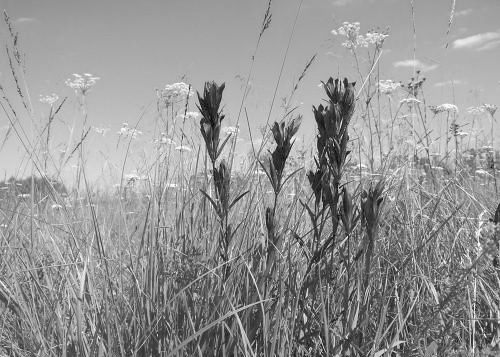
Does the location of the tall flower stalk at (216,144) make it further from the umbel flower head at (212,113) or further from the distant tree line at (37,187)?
the distant tree line at (37,187)

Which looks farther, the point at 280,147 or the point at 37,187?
the point at 37,187

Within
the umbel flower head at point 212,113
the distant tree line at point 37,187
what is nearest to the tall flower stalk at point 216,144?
the umbel flower head at point 212,113

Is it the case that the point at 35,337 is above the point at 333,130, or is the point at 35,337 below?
below

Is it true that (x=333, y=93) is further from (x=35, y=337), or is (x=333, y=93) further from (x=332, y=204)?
(x=35, y=337)

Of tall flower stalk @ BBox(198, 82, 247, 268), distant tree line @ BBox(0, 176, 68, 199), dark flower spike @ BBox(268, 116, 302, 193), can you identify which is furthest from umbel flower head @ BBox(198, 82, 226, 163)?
distant tree line @ BBox(0, 176, 68, 199)

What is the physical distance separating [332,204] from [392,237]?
147 centimetres

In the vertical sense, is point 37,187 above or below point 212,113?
below

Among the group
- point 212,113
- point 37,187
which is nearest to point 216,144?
point 212,113

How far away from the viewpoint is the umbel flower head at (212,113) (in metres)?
1.48

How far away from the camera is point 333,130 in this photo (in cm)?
138

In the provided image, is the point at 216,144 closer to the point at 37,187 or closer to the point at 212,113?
the point at 212,113

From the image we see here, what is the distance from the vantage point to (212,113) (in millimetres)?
1507

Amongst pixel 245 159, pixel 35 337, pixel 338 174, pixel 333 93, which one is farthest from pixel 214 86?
pixel 245 159

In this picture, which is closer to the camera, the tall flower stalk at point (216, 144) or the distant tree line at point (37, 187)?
the tall flower stalk at point (216, 144)
